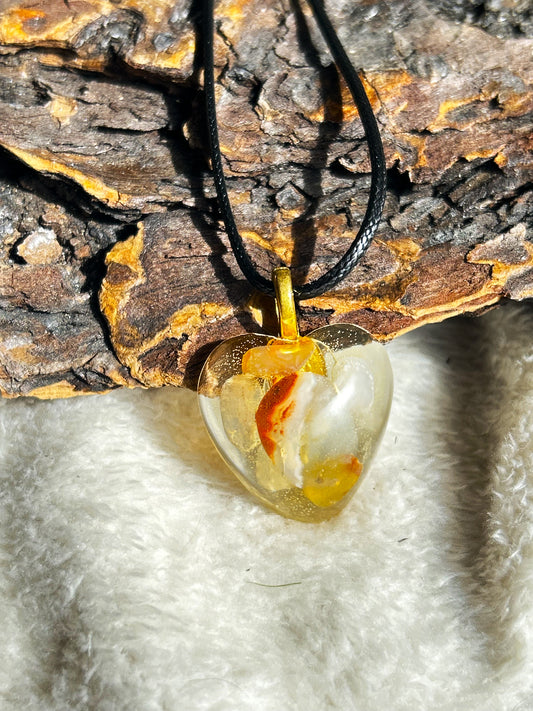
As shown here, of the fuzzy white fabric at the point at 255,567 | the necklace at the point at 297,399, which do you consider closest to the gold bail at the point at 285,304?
the necklace at the point at 297,399

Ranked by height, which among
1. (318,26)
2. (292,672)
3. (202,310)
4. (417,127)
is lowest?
(292,672)

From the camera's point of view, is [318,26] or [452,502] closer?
[318,26]

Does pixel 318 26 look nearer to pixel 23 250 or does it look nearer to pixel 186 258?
pixel 186 258

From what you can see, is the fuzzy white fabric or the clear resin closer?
the fuzzy white fabric

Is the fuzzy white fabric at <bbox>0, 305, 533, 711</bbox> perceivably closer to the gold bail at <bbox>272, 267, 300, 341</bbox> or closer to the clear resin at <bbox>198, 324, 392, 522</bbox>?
the clear resin at <bbox>198, 324, 392, 522</bbox>

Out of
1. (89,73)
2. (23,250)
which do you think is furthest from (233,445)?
(89,73)

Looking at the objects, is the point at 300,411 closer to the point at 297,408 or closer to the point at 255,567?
the point at 297,408

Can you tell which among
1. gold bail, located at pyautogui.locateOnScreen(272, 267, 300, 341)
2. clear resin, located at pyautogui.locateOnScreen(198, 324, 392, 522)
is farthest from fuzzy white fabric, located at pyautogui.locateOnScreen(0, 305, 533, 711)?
gold bail, located at pyautogui.locateOnScreen(272, 267, 300, 341)
